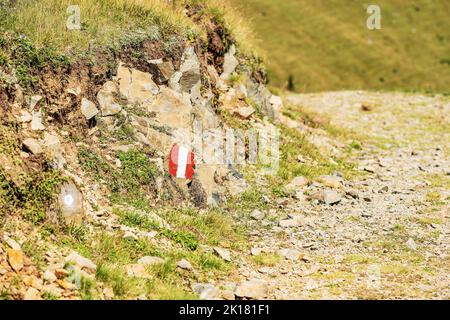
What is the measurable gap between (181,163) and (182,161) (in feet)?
0.25

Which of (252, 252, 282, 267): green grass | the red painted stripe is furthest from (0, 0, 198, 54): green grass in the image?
(252, 252, 282, 267): green grass

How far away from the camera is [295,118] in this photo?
22.3m

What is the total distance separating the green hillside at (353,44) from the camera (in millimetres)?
52125

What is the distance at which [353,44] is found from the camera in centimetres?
5653

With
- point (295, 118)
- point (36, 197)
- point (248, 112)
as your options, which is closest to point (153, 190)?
point (36, 197)

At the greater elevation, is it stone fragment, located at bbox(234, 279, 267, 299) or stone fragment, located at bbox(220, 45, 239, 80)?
stone fragment, located at bbox(220, 45, 239, 80)

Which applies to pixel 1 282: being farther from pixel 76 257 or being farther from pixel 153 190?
pixel 153 190

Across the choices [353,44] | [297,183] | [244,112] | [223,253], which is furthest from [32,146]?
[353,44]

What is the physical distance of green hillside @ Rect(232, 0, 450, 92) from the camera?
171 feet

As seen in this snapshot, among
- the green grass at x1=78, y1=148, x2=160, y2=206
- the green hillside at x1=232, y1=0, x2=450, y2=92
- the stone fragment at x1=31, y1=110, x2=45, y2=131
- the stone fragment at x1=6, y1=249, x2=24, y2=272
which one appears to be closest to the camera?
the stone fragment at x1=6, y1=249, x2=24, y2=272

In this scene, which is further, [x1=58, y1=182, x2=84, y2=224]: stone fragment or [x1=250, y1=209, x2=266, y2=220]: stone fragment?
[x1=250, y1=209, x2=266, y2=220]: stone fragment

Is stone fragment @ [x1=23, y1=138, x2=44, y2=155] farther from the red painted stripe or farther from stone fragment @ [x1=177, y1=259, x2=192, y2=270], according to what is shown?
stone fragment @ [x1=177, y1=259, x2=192, y2=270]

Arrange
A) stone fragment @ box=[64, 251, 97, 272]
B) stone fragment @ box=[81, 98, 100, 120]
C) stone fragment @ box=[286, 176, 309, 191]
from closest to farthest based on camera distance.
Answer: stone fragment @ box=[64, 251, 97, 272], stone fragment @ box=[81, 98, 100, 120], stone fragment @ box=[286, 176, 309, 191]

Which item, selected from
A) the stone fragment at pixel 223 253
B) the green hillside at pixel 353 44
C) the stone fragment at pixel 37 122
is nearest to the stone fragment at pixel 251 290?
the stone fragment at pixel 223 253
